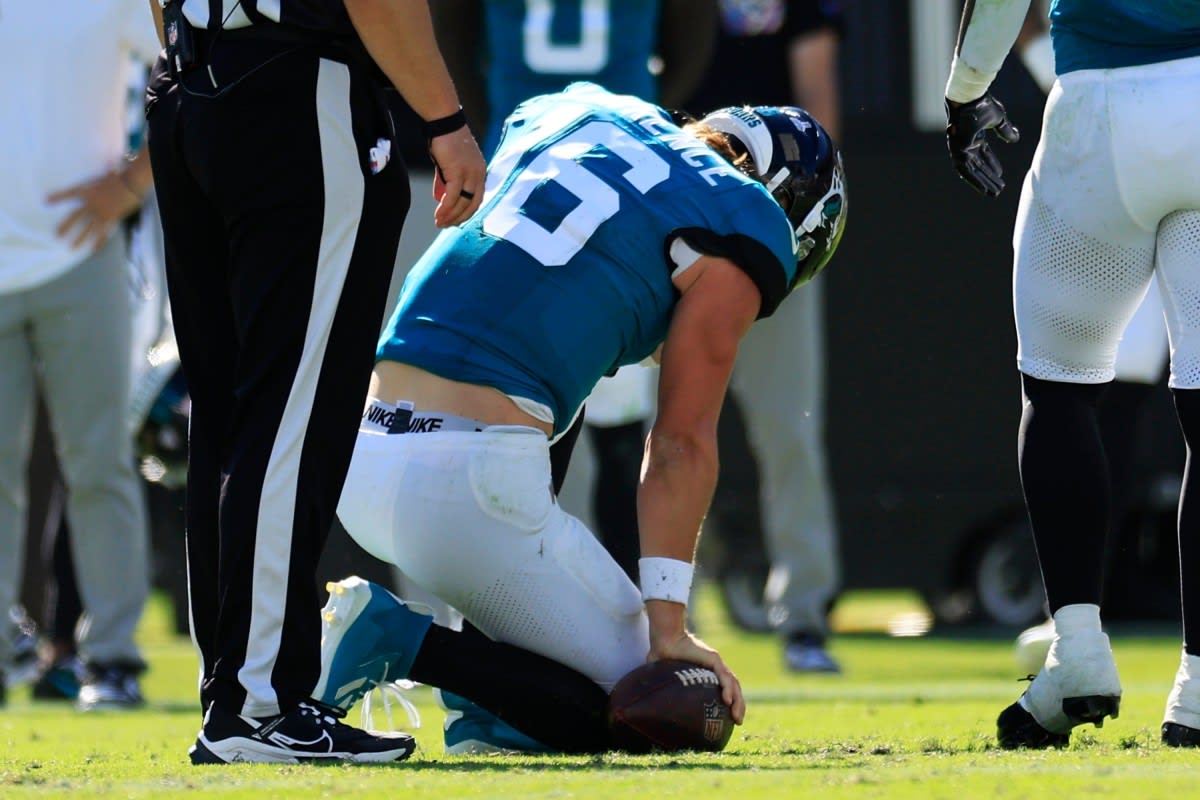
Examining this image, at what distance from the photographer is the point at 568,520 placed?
4316 millimetres

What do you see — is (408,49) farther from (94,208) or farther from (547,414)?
(94,208)

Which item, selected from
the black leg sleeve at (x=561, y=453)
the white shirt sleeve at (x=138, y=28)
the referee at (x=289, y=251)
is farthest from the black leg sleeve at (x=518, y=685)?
the white shirt sleeve at (x=138, y=28)

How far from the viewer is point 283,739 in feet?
12.0

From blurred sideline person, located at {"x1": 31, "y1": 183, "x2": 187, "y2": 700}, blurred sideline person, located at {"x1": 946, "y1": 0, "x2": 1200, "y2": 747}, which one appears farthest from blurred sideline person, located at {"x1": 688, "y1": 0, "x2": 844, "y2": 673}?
blurred sideline person, located at {"x1": 946, "y1": 0, "x2": 1200, "y2": 747}

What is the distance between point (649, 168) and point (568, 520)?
0.70 meters

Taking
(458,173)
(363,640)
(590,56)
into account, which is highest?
(458,173)

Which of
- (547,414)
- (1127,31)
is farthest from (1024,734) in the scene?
(1127,31)

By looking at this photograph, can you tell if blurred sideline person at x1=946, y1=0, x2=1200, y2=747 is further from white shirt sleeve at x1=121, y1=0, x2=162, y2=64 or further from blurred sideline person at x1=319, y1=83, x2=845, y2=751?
white shirt sleeve at x1=121, y1=0, x2=162, y2=64

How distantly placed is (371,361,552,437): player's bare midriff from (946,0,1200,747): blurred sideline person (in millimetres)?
994

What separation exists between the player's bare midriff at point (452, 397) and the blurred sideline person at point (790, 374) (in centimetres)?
306

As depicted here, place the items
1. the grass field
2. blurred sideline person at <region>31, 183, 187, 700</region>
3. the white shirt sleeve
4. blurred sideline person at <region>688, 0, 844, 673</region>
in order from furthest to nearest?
blurred sideline person at <region>688, 0, 844, 673</region> < blurred sideline person at <region>31, 183, 187, 700</region> < the white shirt sleeve < the grass field

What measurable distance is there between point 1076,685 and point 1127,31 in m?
1.21

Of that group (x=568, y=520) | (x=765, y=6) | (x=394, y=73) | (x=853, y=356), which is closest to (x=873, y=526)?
(x=853, y=356)

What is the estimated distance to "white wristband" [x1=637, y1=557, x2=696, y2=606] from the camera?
404 centimetres
